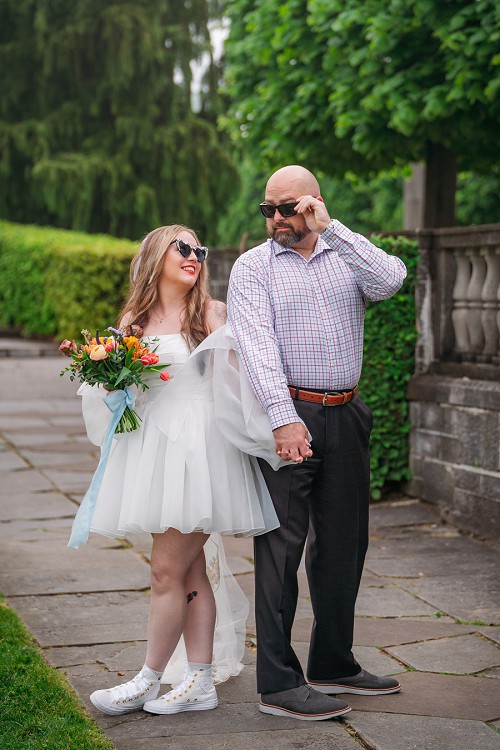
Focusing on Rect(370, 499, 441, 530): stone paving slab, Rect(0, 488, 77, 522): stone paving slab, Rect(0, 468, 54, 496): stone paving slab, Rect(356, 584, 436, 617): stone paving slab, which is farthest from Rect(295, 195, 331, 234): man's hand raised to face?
Rect(0, 468, 54, 496): stone paving slab

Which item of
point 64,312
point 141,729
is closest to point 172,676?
point 141,729

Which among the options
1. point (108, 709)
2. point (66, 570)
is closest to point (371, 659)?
point (108, 709)

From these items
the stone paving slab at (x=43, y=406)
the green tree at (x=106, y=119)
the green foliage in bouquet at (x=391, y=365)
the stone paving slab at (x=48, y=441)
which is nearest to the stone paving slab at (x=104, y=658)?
the green foliage in bouquet at (x=391, y=365)

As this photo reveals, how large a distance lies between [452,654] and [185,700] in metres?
1.28

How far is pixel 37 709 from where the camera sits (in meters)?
3.95

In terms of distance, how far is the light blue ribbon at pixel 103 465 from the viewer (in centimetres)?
405

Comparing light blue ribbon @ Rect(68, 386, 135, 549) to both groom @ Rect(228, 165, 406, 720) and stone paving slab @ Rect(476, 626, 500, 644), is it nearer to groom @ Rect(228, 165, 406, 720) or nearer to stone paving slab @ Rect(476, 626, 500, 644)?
groom @ Rect(228, 165, 406, 720)

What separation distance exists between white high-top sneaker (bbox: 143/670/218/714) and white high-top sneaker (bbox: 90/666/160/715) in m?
0.04

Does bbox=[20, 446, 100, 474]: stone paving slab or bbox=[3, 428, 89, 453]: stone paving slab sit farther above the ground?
bbox=[3, 428, 89, 453]: stone paving slab

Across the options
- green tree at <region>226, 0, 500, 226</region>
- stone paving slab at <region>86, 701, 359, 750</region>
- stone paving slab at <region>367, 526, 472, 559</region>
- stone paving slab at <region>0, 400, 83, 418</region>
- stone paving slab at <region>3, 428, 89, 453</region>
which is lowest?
stone paving slab at <region>86, 701, 359, 750</region>

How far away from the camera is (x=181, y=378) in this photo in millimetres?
4086

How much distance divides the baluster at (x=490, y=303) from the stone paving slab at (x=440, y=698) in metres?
3.08

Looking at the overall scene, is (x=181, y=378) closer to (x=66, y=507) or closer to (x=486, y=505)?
(x=486, y=505)

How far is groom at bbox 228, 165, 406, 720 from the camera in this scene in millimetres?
3996
